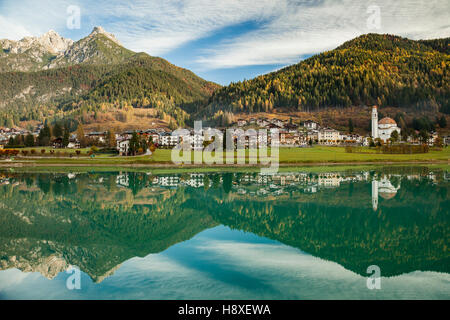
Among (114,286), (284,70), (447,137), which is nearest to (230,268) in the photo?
(114,286)

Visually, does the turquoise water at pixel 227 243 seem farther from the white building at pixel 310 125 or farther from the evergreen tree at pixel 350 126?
the white building at pixel 310 125

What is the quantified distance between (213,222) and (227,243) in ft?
13.0

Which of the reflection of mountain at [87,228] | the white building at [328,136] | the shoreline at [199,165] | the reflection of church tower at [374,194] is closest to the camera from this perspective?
the reflection of mountain at [87,228]

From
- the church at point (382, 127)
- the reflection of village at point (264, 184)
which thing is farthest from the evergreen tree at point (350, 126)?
the reflection of village at point (264, 184)

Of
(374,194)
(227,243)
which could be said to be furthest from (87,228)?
(374,194)

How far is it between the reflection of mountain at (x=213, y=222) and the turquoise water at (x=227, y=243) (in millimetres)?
65

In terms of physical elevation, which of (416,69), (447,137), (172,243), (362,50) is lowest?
(172,243)

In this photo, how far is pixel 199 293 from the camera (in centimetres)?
908

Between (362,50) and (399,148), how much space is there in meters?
137

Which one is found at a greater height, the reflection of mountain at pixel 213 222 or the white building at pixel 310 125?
the white building at pixel 310 125

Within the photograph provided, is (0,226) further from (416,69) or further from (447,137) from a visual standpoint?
(416,69)

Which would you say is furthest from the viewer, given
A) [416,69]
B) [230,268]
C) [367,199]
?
[416,69]

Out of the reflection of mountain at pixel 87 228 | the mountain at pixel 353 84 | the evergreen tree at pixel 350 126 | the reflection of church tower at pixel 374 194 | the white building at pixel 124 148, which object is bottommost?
the reflection of mountain at pixel 87 228

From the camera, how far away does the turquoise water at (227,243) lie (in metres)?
9.48
